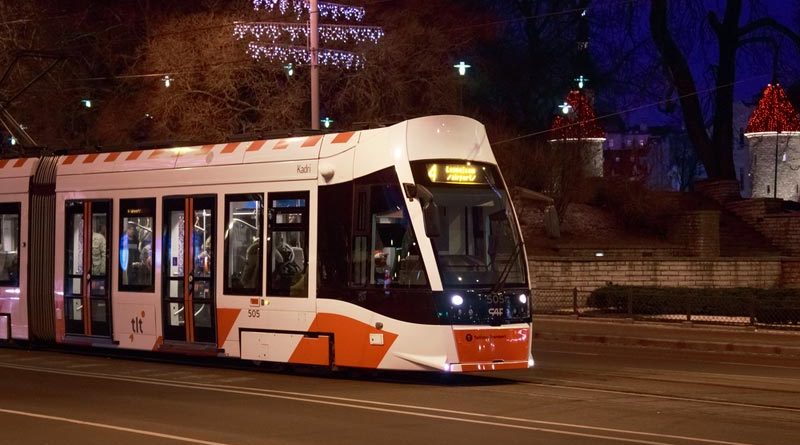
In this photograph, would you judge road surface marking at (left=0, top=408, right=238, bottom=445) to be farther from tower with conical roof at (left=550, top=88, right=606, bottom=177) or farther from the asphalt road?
tower with conical roof at (left=550, top=88, right=606, bottom=177)

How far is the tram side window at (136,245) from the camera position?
19.8 metres

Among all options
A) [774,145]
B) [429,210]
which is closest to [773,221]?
[774,145]

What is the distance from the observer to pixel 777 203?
45.0m

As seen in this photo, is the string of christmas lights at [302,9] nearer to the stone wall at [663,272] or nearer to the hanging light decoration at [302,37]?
the hanging light decoration at [302,37]

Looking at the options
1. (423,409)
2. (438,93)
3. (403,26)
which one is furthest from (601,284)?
(423,409)

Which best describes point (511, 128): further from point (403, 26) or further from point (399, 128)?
Answer: point (399, 128)

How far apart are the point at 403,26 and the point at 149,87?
877 cm

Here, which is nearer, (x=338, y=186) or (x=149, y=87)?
(x=338, y=186)

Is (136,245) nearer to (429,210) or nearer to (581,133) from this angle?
(429,210)

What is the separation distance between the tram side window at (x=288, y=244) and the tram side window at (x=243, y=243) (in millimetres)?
267

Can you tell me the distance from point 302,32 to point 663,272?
13.4 metres

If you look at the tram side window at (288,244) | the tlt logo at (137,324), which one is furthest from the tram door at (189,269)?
the tram side window at (288,244)

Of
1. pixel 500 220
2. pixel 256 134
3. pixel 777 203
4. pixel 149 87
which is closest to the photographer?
pixel 500 220

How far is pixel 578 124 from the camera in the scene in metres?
43.8
